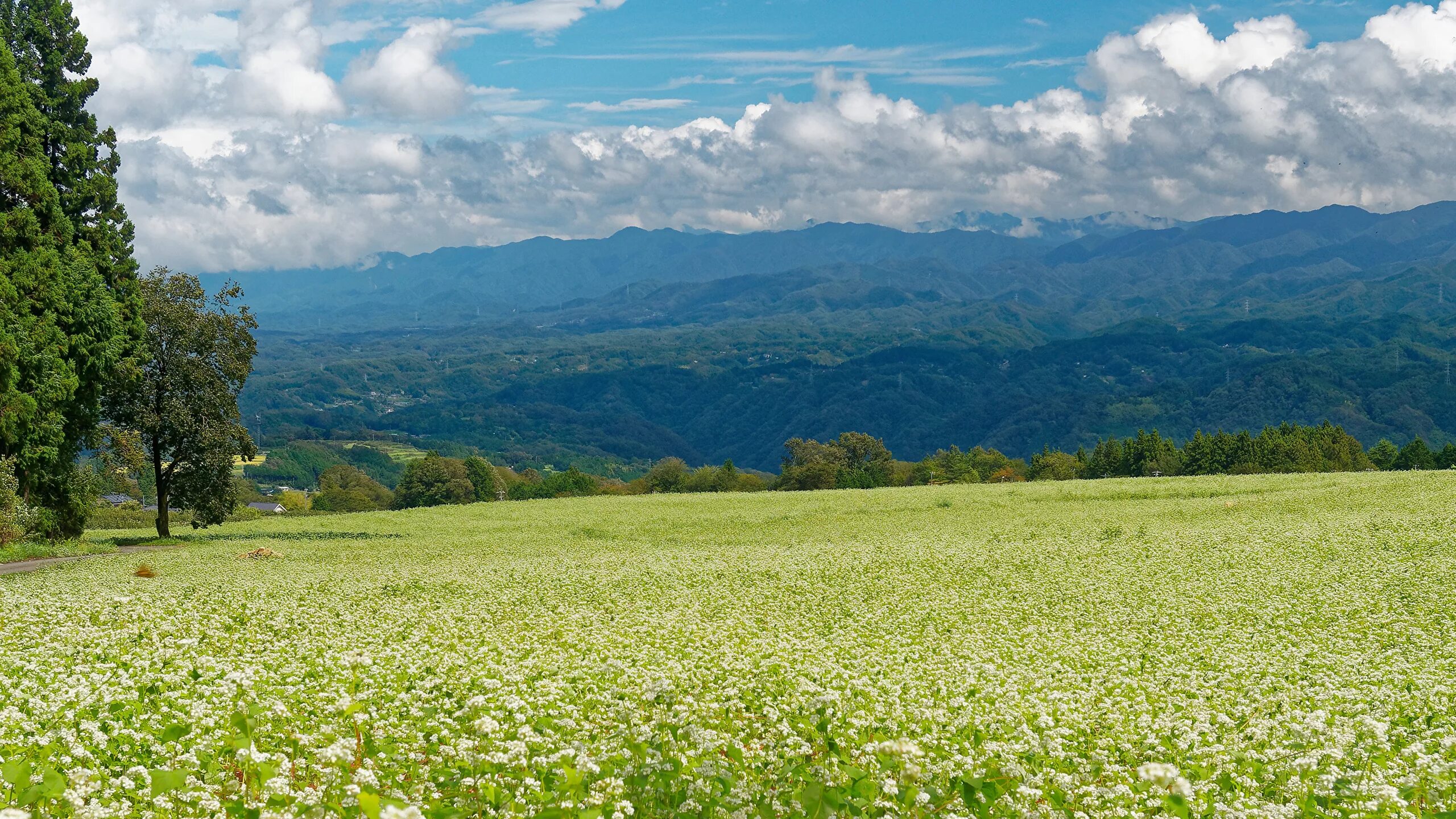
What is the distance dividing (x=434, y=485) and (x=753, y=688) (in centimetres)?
11763

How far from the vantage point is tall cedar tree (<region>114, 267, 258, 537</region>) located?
46156mm

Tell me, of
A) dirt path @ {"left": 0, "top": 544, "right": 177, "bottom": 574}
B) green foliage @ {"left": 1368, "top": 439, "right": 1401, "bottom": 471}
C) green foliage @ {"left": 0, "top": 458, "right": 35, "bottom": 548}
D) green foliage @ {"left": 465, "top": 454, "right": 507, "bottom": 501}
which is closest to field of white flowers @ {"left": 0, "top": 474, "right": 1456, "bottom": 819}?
dirt path @ {"left": 0, "top": 544, "right": 177, "bottom": 574}

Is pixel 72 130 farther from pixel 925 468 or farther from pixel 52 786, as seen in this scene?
pixel 925 468

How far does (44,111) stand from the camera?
144ft

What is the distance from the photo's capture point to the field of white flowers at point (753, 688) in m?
8.43

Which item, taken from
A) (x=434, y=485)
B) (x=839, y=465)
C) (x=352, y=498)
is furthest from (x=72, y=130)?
(x=352, y=498)

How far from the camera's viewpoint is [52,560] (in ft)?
129

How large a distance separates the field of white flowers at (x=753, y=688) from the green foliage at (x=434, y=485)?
298 feet

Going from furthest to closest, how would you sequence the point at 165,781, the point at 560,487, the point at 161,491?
1. the point at 560,487
2. the point at 161,491
3. the point at 165,781

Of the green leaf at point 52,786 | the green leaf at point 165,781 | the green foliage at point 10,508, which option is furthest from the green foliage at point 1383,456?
the green leaf at point 52,786

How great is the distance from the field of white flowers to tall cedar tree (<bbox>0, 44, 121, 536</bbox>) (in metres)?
9.43

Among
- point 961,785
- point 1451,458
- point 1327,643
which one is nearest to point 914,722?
point 961,785

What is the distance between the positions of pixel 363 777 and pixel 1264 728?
33.1 feet

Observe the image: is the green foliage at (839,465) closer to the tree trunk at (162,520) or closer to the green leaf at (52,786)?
the tree trunk at (162,520)
